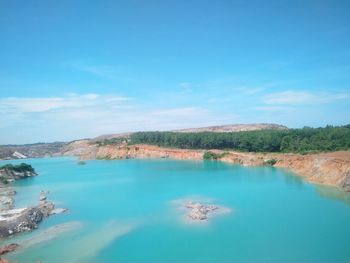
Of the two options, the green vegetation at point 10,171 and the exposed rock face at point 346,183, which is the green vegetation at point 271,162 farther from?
the green vegetation at point 10,171

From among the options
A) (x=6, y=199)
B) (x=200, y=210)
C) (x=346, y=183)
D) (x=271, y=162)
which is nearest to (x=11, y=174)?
(x=6, y=199)

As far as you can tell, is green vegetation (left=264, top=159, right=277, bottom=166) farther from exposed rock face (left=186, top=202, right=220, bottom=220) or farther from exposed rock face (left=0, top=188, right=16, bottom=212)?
exposed rock face (left=0, top=188, right=16, bottom=212)

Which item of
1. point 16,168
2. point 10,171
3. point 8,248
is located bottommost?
point 8,248

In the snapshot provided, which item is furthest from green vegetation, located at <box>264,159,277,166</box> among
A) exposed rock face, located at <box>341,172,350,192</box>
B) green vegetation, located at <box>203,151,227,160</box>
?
exposed rock face, located at <box>341,172,350,192</box>

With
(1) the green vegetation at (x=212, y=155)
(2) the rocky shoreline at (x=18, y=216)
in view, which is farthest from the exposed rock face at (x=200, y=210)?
(1) the green vegetation at (x=212, y=155)

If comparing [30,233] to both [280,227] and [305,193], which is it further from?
[305,193]

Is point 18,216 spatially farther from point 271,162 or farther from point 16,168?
point 271,162
